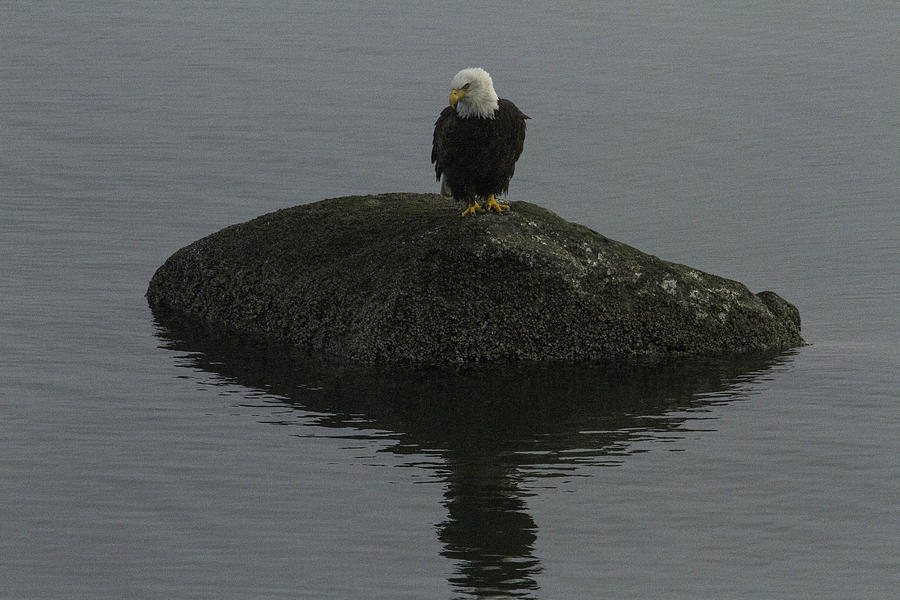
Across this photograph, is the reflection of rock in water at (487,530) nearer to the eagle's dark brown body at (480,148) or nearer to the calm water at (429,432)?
the calm water at (429,432)

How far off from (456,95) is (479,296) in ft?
6.13

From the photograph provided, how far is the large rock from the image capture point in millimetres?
13773

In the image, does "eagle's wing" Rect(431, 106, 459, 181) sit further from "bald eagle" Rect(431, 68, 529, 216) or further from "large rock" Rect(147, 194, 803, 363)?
"large rock" Rect(147, 194, 803, 363)

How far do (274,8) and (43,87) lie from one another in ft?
63.8

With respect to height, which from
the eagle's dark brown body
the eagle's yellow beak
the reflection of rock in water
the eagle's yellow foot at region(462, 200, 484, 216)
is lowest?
the reflection of rock in water

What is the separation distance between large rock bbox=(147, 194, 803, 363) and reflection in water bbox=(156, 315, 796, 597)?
0.28 meters

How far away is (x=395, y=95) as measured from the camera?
3384cm

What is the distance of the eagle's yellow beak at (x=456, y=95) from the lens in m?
13.9

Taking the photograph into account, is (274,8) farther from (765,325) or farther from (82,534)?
(82,534)

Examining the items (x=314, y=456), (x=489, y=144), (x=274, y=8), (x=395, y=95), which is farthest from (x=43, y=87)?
(x=314, y=456)

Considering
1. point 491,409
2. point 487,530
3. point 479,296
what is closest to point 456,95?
point 479,296

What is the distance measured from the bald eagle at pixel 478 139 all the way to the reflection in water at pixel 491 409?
188cm

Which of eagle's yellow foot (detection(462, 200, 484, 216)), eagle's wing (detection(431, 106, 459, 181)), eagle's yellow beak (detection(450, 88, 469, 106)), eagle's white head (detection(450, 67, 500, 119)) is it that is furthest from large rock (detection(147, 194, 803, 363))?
eagle's yellow beak (detection(450, 88, 469, 106))

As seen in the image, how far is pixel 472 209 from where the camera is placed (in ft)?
47.6
